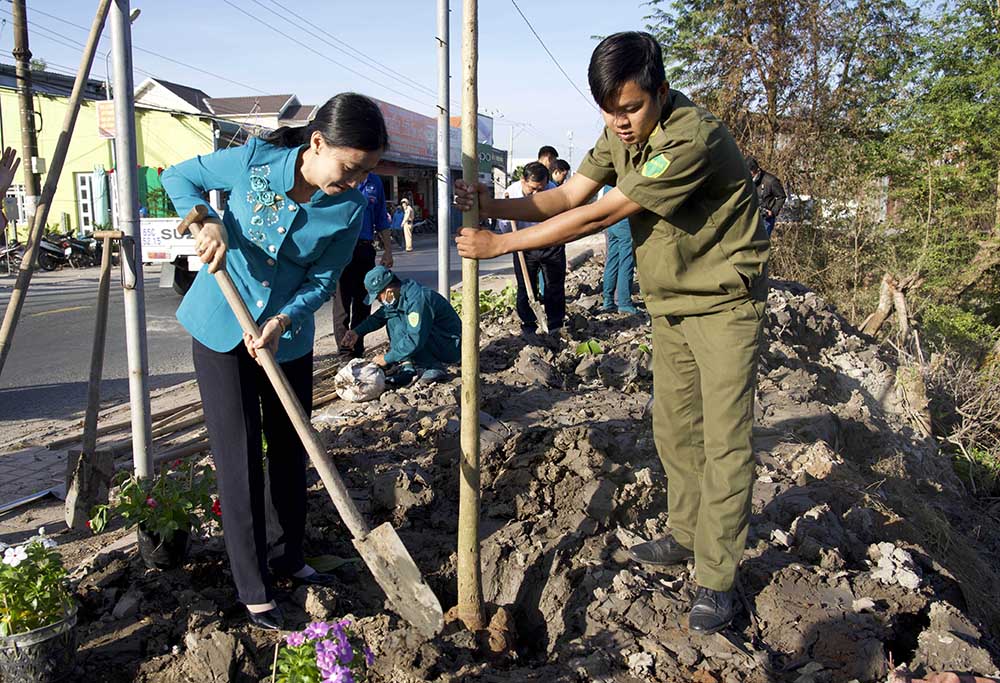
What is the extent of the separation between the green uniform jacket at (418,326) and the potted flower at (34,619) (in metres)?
3.74

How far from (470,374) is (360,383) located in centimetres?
301

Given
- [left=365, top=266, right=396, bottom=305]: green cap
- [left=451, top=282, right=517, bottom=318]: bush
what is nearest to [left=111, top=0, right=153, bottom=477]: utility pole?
[left=365, top=266, right=396, bottom=305]: green cap

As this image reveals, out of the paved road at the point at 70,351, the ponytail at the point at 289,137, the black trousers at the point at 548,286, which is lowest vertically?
the paved road at the point at 70,351

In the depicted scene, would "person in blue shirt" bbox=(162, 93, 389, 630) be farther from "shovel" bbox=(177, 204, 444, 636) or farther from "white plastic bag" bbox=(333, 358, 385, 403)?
"white plastic bag" bbox=(333, 358, 385, 403)

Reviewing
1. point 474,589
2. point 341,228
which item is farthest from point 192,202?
point 474,589

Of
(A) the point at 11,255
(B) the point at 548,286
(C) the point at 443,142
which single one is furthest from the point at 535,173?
(A) the point at 11,255

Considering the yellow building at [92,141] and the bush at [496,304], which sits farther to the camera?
the yellow building at [92,141]

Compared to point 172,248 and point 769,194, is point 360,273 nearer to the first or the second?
point 172,248

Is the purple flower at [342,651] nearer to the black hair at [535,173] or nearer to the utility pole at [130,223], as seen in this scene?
the utility pole at [130,223]

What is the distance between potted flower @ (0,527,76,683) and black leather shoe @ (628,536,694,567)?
2080 millimetres

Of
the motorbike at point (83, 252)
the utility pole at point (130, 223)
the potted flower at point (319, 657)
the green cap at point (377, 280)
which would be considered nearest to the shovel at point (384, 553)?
the potted flower at point (319, 657)

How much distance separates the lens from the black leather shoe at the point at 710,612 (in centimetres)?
280

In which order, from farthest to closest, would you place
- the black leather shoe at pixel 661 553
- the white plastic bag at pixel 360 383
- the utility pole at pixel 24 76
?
the utility pole at pixel 24 76 → the white plastic bag at pixel 360 383 → the black leather shoe at pixel 661 553

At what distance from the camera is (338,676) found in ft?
6.58
